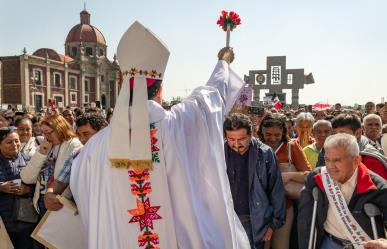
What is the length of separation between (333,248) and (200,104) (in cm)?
157

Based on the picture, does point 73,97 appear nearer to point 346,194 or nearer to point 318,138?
point 318,138

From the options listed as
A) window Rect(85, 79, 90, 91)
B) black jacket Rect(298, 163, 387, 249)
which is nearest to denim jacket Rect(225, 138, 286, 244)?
black jacket Rect(298, 163, 387, 249)

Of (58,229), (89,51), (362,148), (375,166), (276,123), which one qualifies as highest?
(89,51)

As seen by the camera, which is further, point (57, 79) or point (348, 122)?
point (57, 79)

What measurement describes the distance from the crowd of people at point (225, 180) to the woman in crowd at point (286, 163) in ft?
0.03

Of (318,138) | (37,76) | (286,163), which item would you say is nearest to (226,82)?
(286,163)

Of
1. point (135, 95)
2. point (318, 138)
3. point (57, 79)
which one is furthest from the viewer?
point (57, 79)

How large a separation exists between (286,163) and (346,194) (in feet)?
3.49

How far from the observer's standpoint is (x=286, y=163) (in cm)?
379

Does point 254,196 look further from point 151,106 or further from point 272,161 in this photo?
point 151,106

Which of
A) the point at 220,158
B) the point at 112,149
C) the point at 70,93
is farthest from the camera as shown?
the point at 70,93

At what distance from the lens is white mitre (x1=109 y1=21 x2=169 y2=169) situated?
2414 mm

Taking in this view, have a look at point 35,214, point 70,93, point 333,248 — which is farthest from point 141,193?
point 70,93

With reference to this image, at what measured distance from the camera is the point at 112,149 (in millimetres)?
2475
